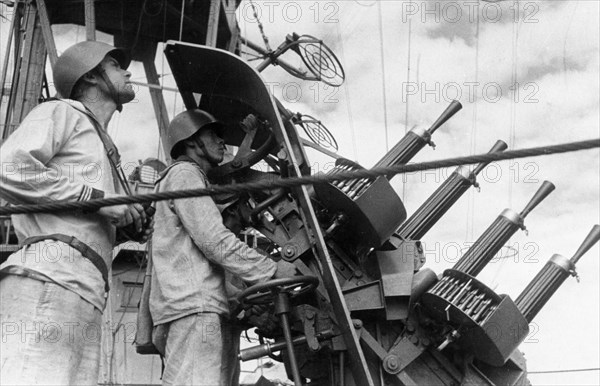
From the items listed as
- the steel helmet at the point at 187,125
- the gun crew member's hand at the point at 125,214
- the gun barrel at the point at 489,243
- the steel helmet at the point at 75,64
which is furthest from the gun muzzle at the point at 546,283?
the steel helmet at the point at 75,64

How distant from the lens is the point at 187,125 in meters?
4.26

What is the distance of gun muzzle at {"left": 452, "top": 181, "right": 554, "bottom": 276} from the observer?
4.56m

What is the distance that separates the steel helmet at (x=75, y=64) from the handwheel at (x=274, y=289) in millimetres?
1234

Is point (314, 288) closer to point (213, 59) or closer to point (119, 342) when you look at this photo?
point (213, 59)

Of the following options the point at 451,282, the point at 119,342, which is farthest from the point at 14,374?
the point at 119,342

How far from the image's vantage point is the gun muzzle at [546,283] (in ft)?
14.6

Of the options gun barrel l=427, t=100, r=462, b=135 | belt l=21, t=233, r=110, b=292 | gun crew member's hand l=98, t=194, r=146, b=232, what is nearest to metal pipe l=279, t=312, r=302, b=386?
gun crew member's hand l=98, t=194, r=146, b=232

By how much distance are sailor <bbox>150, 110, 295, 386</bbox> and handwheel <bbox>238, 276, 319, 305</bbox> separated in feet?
0.21

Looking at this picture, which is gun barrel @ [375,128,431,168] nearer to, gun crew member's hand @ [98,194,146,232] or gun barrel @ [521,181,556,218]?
gun barrel @ [521,181,556,218]

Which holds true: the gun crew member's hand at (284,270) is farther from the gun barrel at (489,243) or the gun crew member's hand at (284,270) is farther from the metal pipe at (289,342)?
the gun barrel at (489,243)

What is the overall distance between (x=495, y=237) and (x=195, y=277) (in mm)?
1910

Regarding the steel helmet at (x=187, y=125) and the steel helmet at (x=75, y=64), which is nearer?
the steel helmet at (x=75, y=64)

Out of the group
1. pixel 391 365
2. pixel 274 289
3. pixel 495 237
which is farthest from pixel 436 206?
pixel 274 289

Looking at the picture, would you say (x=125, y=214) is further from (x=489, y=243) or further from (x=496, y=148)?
(x=496, y=148)
